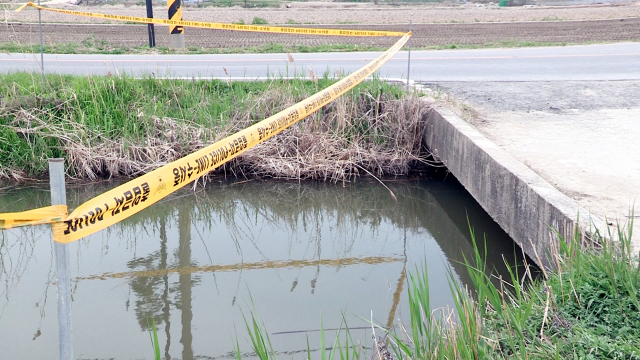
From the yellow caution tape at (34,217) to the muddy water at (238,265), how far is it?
1.50 m

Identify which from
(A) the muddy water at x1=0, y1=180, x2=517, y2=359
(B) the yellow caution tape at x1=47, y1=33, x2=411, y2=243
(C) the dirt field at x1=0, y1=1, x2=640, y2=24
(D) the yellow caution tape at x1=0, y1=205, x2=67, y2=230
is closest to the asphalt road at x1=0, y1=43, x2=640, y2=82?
(A) the muddy water at x1=0, y1=180, x2=517, y2=359

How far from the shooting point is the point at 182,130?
7.66 metres

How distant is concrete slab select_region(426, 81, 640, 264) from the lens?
14.3ft

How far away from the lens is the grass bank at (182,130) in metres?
7.59

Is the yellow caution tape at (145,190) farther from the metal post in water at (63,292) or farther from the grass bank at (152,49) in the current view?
the grass bank at (152,49)

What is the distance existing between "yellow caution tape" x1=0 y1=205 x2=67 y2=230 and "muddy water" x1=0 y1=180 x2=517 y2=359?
1497 mm

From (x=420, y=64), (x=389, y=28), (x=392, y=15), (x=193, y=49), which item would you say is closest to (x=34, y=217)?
(x=420, y=64)

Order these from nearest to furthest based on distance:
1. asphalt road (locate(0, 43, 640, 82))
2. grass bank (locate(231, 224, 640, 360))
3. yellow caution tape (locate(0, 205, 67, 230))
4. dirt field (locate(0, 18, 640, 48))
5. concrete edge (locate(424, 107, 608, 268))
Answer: yellow caution tape (locate(0, 205, 67, 230)) → grass bank (locate(231, 224, 640, 360)) → concrete edge (locate(424, 107, 608, 268)) → asphalt road (locate(0, 43, 640, 82)) → dirt field (locate(0, 18, 640, 48))

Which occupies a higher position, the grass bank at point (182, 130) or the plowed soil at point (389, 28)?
the plowed soil at point (389, 28)

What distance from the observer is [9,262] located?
555 centimetres

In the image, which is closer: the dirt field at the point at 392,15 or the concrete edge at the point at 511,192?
the concrete edge at the point at 511,192

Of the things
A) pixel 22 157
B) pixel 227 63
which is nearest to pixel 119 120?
pixel 22 157

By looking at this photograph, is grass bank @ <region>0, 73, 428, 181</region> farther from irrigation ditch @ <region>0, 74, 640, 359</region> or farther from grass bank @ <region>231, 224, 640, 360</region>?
grass bank @ <region>231, 224, 640, 360</region>

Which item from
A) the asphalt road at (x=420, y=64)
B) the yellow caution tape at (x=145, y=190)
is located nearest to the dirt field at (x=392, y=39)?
the asphalt road at (x=420, y=64)
